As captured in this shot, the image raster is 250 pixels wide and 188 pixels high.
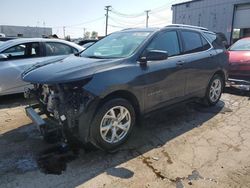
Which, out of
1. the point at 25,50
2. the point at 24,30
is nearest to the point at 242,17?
the point at 25,50

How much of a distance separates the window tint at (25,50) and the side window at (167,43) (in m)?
3.48

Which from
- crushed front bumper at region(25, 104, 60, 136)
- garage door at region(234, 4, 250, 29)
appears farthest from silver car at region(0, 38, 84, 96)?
garage door at region(234, 4, 250, 29)

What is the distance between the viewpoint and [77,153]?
369 centimetres

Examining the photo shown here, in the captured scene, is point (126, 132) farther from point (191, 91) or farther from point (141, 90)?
point (191, 91)

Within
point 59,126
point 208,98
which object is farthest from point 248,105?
point 59,126

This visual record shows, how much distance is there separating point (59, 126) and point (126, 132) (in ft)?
3.38

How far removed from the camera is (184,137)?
168 inches

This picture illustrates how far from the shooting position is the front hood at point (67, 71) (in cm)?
324

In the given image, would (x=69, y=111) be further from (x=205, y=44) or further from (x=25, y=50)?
(x=25, y=50)

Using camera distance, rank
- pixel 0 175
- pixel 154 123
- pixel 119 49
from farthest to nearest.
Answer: pixel 154 123, pixel 119 49, pixel 0 175

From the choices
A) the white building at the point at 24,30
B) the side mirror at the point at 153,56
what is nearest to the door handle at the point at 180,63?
the side mirror at the point at 153,56

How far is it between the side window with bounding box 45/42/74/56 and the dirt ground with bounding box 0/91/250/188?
217 centimetres

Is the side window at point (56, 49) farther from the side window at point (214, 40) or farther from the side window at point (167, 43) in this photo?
the side window at point (214, 40)

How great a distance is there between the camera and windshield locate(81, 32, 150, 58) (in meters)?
4.08
